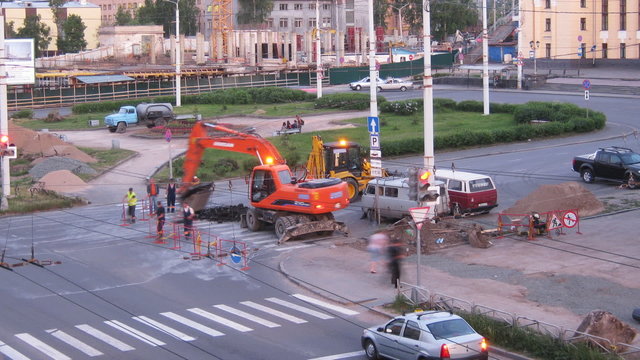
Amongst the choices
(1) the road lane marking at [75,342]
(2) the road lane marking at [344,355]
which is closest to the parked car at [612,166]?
(2) the road lane marking at [344,355]

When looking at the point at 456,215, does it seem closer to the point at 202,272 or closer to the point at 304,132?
the point at 202,272

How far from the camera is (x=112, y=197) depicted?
1651 inches

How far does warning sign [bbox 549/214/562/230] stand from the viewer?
29.6m

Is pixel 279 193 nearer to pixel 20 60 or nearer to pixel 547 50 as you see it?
pixel 20 60

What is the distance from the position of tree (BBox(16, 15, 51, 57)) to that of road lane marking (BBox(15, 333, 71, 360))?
113701 mm

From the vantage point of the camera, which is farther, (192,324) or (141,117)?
(141,117)

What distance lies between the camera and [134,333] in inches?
797

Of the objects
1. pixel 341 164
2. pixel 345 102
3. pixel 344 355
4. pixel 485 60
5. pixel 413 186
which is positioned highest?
pixel 485 60

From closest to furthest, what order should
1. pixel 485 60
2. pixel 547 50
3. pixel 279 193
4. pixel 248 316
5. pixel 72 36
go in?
pixel 248 316, pixel 279 193, pixel 485 60, pixel 547 50, pixel 72 36

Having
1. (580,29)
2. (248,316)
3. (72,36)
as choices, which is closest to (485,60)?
(580,29)

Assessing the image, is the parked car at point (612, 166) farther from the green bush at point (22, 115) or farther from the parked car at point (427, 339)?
the green bush at point (22, 115)

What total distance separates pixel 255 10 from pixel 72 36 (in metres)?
28.8

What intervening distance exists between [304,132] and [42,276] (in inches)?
1339

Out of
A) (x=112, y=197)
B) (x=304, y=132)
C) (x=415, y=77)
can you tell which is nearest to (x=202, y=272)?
(x=112, y=197)
